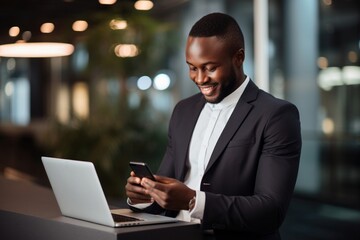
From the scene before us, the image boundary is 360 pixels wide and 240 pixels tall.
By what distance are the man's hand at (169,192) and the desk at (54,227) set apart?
0.08 metres

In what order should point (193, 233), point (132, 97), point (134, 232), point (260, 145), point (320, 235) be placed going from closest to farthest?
point (134, 232) → point (193, 233) → point (260, 145) → point (320, 235) → point (132, 97)

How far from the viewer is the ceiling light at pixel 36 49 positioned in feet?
27.1

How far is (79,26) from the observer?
26.7 ft

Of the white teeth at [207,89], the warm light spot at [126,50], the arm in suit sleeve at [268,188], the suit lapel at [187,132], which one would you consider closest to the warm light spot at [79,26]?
the warm light spot at [126,50]

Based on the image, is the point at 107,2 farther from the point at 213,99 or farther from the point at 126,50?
the point at 213,99

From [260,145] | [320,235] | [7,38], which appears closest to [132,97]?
[7,38]

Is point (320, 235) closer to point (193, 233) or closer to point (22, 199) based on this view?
point (22, 199)

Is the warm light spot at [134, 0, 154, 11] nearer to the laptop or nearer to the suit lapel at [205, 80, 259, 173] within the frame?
the suit lapel at [205, 80, 259, 173]

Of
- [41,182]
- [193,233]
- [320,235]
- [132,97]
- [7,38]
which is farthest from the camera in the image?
[41,182]

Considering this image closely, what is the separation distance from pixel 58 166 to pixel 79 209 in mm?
184

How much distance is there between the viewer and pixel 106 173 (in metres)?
8.25

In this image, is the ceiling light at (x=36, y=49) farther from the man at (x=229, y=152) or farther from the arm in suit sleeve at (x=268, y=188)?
the arm in suit sleeve at (x=268, y=188)

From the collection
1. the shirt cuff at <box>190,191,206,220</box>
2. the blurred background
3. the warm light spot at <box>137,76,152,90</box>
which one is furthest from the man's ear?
the warm light spot at <box>137,76,152,90</box>

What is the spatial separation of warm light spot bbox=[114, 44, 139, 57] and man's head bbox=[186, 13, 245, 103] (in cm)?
483
